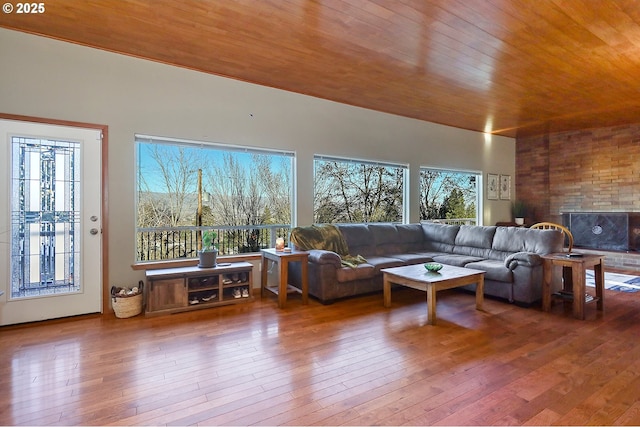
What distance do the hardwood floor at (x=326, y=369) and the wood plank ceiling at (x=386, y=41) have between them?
2.62 metres

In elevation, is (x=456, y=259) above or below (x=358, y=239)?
below

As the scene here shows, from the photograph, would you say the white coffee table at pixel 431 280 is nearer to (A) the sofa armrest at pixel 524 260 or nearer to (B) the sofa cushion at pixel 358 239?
(A) the sofa armrest at pixel 524 260

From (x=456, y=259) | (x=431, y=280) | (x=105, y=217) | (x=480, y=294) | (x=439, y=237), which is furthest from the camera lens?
(x=439, y=237)

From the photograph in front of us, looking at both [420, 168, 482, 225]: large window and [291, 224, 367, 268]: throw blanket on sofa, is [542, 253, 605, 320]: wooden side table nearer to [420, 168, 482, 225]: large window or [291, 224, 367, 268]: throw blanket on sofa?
[291, 224, 367, 268]: throw blanket on sofa

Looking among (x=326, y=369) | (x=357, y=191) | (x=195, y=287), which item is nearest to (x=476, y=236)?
(x=357, y=191)

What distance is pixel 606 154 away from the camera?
6547 mm

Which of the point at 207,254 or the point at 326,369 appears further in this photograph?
the point at 207,254

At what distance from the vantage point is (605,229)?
6.50 m

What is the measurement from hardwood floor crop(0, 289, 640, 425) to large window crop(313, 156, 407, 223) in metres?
2.10

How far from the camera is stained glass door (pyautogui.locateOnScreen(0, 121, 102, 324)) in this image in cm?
318

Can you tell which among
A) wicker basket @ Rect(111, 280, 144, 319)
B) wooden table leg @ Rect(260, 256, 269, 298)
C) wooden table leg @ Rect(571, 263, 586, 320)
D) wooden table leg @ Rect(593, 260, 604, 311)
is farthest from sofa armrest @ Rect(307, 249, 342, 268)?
wooden table leg @ Rect(593, 260, 604, 311)

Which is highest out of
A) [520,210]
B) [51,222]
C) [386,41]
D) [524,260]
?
[386,41]

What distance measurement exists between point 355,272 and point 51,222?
3.18 m

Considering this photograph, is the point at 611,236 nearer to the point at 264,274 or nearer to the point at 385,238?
the point at 385,238
